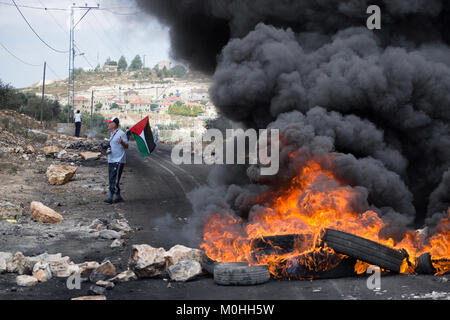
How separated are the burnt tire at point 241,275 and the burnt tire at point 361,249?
106 cm

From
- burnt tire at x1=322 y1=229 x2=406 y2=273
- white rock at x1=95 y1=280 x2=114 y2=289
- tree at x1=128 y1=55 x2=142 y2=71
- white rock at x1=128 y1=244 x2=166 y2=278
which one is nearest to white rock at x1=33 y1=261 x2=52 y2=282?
white rock at x1=95 y1=280 x2=114 y2=289

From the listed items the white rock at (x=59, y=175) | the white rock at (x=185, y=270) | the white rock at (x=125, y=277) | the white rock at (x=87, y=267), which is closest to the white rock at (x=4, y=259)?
the white rock at (x=87, y=267)

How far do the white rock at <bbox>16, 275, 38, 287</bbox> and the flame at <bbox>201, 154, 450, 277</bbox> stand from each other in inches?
114

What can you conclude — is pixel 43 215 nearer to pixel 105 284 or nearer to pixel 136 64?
pixel 105 284

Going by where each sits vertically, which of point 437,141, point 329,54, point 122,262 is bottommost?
point 122,262

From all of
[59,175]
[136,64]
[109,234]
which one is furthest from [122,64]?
[109,234]

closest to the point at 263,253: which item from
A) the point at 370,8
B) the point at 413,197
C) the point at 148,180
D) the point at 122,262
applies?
the point at 122,262

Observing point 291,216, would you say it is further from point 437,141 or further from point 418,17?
point 418,17

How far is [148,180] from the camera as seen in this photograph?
19141 millimetres

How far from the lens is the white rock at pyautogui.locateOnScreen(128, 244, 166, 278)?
25.9ft

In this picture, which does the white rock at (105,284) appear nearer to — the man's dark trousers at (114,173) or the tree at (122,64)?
the man's dark trousers at (114,173)

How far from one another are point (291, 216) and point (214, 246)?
1.47m

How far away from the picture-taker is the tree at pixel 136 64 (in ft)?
568

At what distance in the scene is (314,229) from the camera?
27.8 ft
